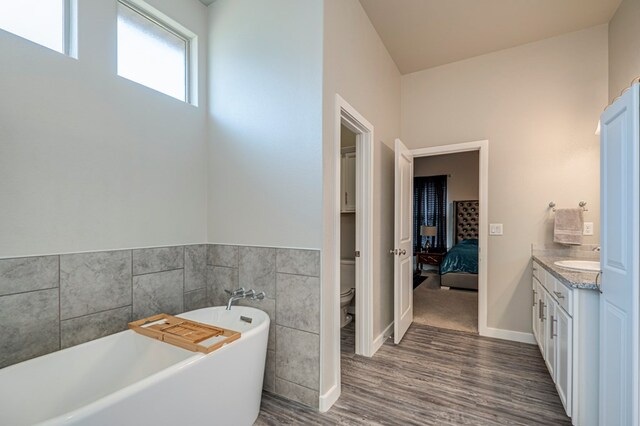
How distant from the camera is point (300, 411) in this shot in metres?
1.90

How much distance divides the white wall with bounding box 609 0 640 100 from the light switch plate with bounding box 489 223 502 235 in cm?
144

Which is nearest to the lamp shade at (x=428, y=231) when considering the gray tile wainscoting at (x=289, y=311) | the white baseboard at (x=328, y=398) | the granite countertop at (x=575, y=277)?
the granite countertop at (x=575, y=277)

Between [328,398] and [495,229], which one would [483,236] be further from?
[328,398]

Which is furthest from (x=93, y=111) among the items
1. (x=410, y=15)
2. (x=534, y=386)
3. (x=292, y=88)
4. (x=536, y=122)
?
(x=536, y=122)

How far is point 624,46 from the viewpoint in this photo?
2.39 m

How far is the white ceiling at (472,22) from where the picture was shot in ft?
8.16

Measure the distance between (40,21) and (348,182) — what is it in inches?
112

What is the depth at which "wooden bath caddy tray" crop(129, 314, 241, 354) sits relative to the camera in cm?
154

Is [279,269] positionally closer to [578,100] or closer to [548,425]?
[548,425]

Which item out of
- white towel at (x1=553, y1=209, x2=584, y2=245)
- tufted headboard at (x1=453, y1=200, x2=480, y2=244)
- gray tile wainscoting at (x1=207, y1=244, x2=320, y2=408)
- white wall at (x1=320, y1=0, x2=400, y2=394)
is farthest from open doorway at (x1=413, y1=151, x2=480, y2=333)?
gray tile wainscoting at (x1=207, y1=244, x2=320, y2=408)

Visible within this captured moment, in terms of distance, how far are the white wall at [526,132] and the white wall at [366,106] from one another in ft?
2.69

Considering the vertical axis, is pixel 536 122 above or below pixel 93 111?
above

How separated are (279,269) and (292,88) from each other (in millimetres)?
1263

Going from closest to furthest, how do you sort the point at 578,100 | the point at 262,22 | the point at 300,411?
the point at 300,411 → the point at 262,22 → the point at 578,100
